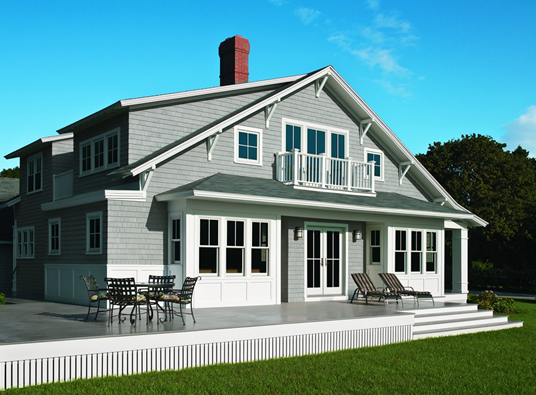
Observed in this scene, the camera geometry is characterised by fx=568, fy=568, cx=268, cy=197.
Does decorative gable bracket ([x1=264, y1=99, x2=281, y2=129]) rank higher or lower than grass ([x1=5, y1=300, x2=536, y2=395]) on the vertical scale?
higher

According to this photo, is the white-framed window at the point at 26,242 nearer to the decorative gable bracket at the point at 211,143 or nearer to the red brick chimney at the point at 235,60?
the decorative gable bracket at the point at 211,143

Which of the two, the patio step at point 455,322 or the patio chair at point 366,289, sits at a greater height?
the patio chair at point 366,289

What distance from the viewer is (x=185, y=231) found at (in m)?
14.0

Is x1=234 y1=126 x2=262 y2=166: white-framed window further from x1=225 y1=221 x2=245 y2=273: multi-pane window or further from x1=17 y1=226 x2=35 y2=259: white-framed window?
x1=17 y1=226 x2=35 y2=259: white-framed window

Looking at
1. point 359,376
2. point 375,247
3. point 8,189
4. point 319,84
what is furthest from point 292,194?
point 8,189

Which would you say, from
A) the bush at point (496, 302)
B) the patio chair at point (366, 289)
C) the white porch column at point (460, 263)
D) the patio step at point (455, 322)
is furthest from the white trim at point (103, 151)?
the white porch column at point (460, 263)

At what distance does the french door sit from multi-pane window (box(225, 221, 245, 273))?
272 centimetres

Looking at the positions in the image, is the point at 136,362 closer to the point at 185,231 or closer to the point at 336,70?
the point at 185,231

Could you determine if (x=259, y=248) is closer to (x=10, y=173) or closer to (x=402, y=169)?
(x=402, y=169)

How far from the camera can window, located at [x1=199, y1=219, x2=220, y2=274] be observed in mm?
14328

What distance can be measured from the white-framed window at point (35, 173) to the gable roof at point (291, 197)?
27.5 ft

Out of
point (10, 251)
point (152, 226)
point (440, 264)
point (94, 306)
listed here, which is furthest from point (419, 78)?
point (10, 251)

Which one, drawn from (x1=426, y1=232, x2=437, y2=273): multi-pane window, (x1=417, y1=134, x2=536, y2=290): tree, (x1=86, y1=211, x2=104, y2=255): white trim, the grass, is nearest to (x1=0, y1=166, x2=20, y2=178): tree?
(x1=417, y1=134, x2=536, y2=290): tree

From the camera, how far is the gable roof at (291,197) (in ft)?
45.8
